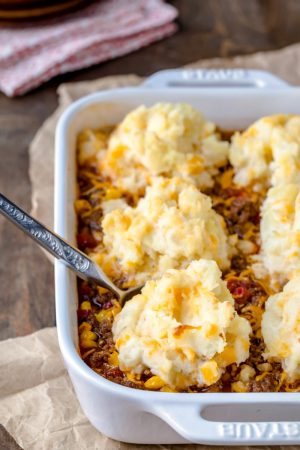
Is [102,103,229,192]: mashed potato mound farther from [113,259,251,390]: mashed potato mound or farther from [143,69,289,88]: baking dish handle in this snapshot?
[113,259,251,390]: mashed potato mound

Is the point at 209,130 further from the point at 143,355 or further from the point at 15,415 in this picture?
the point at 15,415

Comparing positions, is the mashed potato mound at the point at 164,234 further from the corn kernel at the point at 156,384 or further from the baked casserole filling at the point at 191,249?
the corn kernel at the point at 156,384

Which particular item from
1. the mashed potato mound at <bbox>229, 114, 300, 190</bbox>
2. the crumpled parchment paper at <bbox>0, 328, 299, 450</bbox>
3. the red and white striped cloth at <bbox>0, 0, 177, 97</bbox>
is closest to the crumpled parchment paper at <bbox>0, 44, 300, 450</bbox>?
the crumpled parchment paper at <bbox>0, 328, 299, 450</bbox>

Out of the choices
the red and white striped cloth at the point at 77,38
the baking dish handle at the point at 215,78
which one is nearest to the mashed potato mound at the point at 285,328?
the baking dish handle at the point at 215,78

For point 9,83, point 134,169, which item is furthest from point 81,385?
point 9,83

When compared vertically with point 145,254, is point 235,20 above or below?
below

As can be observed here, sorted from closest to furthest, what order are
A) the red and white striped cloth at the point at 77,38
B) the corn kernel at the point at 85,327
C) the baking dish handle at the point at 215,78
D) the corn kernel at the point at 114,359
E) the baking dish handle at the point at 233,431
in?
the baking dish handle at the point at 233,431 < the corn kernel at the point at 114,359 < the corn kernel at the point at 85,327 < the baking dish handle at the point at 215,78 < the red and white striped cloth at the point at 77,38
